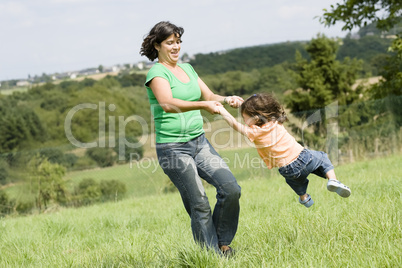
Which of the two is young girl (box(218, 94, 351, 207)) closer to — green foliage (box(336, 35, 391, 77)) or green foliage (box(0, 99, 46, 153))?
green foliage (box(0, 99, 46, 153))

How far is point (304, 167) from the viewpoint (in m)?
3.79

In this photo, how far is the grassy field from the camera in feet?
10.4

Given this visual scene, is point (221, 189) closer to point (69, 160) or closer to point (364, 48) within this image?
point (69, 160)

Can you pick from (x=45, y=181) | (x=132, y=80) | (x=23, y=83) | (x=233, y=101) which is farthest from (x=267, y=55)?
(x=233, y=101)

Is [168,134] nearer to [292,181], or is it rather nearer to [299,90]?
[292,181]

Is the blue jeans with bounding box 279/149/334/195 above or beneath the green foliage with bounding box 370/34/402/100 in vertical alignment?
beneath

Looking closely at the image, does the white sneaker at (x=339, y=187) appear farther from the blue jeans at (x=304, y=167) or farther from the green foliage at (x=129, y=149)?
the green foliage at (x=129, y=149)

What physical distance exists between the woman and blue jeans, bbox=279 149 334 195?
51cm

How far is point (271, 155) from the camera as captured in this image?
152 inches

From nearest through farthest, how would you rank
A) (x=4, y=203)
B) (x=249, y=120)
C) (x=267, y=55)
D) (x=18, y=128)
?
(x=249, y=120)
(x=4, y=203)
(x=18, y=128)
(x=267, y=55)

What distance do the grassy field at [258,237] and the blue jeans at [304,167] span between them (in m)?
0.42

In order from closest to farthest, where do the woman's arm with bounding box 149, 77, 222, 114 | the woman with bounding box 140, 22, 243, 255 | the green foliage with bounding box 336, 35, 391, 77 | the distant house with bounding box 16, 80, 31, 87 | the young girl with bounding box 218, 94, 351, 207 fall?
the woman's arm with bounding box 149, 77, 222, 114 < the woman with bounding box 140, 22, 243, 255 < the young girl with bounding box 218, 94, 351, 207 < the green foliage with bounding box 336, 35, 391, 77 < the distant house with bounding box 16, 80, 31, 87

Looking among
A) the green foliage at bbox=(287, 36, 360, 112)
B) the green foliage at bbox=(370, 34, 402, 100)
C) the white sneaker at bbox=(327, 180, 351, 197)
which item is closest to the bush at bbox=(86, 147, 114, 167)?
the green foliage at bbox=(370, 34, 402, 100)

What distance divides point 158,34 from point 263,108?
105cm
